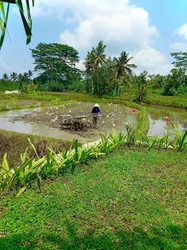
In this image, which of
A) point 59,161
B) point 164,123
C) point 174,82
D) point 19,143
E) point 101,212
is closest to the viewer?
point 101,212

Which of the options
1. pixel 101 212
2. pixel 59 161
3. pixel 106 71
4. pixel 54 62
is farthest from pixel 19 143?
pixel 54 62

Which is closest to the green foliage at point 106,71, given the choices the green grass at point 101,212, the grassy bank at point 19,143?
the grassy bank at point 19,143

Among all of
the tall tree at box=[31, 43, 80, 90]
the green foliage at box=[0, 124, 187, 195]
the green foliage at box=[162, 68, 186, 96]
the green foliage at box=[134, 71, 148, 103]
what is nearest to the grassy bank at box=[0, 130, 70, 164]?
the green foliage at box=[0, 124, 187, 195]

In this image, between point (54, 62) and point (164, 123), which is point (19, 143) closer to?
point (164, 123)

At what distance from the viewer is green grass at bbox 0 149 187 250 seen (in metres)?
2.59

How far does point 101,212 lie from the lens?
10.4ft

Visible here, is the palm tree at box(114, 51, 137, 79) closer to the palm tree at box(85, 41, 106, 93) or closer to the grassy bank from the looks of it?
the palm tree at box(85, 41, 106, 93)

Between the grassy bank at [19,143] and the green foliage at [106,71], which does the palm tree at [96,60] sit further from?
the grassy bank at [19,143]

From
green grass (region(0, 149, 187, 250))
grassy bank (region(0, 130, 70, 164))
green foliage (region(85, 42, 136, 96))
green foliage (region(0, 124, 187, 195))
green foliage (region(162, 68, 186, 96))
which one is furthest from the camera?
green foliage (region(85, 42, 136, 96))

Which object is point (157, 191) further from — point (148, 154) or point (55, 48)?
point (55, 48)

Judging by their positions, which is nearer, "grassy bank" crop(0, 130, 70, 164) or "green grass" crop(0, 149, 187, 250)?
"green grass" crop(0, 149, 187, 250)

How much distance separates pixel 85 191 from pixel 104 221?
0.77 meters

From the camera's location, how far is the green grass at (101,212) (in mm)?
2588

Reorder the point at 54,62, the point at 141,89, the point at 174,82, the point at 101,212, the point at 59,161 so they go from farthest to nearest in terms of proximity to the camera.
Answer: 1. the point at 54,62
2. the point at 174,82
3. the point at 141,89
4. the point at 59,161
5. the point at 101,212
